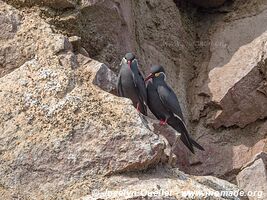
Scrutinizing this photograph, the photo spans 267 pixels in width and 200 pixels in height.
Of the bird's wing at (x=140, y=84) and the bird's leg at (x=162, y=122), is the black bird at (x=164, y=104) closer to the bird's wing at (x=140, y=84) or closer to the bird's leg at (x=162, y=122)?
the bird's leg at (x=162, y=122)

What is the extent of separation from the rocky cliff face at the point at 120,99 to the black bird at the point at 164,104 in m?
0.26

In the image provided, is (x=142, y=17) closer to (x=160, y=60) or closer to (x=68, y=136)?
(x=160, y=60)

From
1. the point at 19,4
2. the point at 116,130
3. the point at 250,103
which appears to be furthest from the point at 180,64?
the point at 116,130

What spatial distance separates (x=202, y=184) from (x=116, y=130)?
105cm

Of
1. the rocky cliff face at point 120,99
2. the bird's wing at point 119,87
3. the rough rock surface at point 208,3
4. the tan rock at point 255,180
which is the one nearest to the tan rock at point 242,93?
the rocky cliff face at point 120,99

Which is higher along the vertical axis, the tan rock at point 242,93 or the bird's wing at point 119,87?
the bird's wing at point 119,87

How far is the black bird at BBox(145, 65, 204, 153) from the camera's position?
414 inches

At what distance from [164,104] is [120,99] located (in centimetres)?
205

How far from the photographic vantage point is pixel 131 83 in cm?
1027

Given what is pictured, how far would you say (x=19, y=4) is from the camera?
9.91 metres

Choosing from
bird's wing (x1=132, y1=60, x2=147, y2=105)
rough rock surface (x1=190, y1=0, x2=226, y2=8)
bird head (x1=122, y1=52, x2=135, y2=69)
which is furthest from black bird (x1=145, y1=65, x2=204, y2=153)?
rough rock surface (x1=190, y1=0, x2=226, y2=8)

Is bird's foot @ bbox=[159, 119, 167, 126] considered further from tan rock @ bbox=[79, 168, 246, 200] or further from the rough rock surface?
the rough rock surface

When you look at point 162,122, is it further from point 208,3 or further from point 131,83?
point 208,3

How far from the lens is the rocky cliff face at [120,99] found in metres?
7.93
